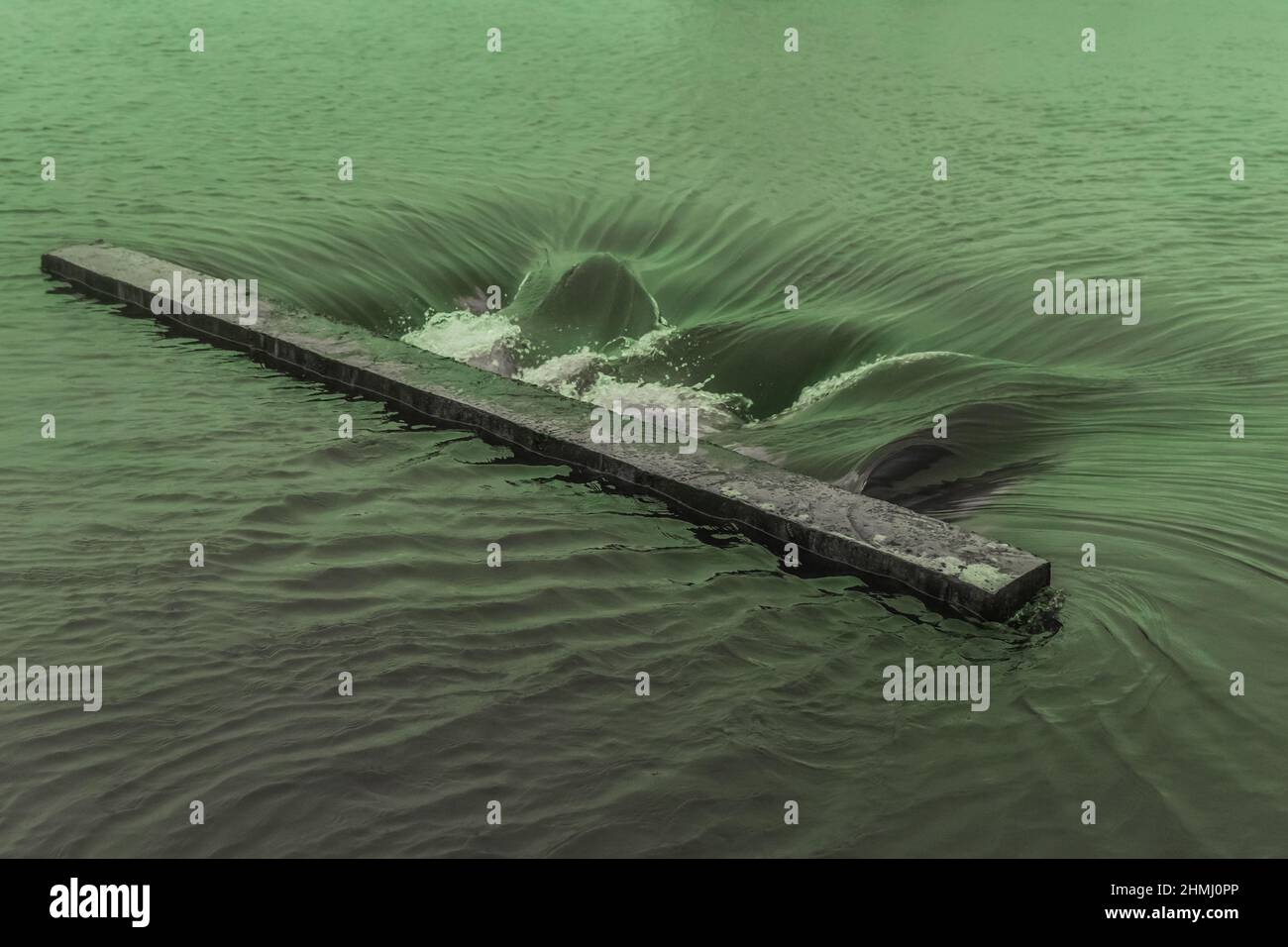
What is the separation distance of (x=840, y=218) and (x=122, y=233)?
224 inches

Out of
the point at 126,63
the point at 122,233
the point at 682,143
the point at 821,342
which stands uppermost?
the point at 126,63

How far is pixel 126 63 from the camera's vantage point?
15039mm

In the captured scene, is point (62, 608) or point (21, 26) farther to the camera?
point (21, 26)

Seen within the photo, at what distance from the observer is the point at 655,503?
19.3ft

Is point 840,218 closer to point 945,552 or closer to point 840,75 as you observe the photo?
point 840,75

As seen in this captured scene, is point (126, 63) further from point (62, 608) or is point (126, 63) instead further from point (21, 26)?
point (62, 608)

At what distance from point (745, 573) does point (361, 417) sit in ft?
8.27

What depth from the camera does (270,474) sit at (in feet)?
19.4

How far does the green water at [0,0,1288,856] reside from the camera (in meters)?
3.79

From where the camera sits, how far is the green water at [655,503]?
3787mm

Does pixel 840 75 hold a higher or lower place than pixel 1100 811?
higher

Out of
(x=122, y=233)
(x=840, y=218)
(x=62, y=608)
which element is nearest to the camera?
(x=62, y=608)

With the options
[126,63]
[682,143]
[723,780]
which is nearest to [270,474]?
[723,780]

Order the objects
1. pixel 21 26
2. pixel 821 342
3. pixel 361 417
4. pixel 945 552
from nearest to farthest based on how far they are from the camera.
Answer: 1. pixel 945 552
2. pixel 361 417
3. pixel 821 342
4. pixel 21 26
